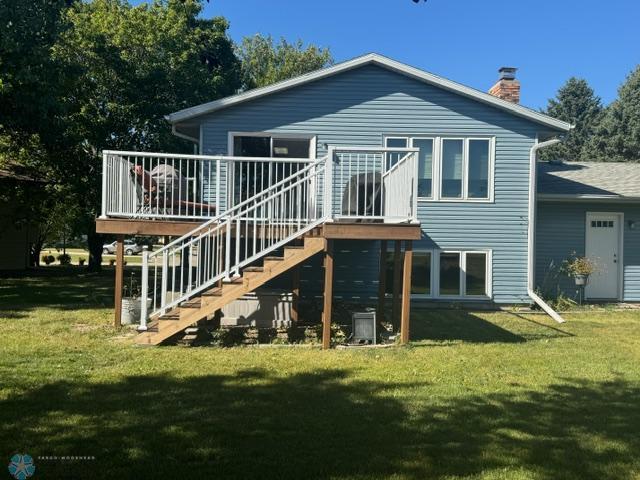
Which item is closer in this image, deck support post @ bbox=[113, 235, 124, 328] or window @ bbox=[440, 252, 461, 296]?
deck support post @ bbox=[113, 235, 124, 328]

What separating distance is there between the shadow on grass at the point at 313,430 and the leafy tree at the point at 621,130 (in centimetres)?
3087

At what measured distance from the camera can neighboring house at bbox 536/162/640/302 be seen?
1279cm

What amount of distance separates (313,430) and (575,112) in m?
39.7

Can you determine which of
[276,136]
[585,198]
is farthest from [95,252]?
[585,198]

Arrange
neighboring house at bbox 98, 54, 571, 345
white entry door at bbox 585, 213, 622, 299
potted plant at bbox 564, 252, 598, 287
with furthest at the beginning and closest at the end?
1. white entry door at bbox 585, 213, 622, 299
2. potted plant at bbox 564, 252, 598, 287
3. neighboring house at bbox 98, 54, 571, 345

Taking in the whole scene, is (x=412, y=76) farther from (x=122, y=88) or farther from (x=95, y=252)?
(x=95, y=252)

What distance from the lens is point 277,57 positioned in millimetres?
45562

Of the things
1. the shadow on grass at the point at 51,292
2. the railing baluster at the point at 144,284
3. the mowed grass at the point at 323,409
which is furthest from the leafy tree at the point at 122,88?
the mowed grass at the point at 323,409

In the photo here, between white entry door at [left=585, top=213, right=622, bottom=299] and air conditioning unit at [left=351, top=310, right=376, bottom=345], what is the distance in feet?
24.6

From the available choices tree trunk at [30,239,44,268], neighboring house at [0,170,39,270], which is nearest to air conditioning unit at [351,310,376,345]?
neighboring house at [0,170,39,270]

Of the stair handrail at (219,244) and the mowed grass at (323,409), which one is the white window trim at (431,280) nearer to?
the mowed grass at (323,409)

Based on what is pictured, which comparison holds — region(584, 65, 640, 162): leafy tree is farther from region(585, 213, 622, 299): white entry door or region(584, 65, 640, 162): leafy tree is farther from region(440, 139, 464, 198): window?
region(440, 139, 464, 198): window

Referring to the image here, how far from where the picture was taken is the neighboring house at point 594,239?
12789 millimetres

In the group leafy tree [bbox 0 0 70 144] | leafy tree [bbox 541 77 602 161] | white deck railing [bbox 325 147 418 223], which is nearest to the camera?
white deck railing [bbox 325 147 418 223]
